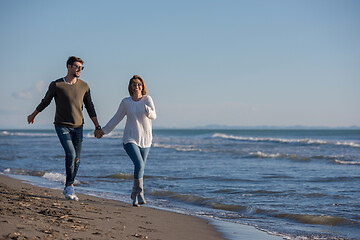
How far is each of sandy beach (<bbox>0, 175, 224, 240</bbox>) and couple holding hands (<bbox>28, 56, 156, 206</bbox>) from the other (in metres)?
0.65

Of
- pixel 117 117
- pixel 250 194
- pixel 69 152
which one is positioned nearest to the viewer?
pixel 69 152

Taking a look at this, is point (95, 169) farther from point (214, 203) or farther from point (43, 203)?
point (43, 203)

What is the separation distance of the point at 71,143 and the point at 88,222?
1.55 metres

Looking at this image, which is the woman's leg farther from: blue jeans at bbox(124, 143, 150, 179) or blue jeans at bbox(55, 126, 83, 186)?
blue jeans at bbox(55, 126, 83, 186)

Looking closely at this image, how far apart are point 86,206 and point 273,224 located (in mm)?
2616

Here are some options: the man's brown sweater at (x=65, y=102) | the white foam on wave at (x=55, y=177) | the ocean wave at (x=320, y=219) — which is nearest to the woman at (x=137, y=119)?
the man's brown sweater at (x=65, y=102)

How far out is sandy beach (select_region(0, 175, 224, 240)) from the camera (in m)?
3.70

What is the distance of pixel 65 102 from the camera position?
5504mm

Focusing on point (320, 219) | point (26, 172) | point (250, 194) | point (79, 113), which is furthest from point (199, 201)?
point (26, 172)

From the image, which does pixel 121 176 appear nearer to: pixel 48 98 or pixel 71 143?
pixel 71 143

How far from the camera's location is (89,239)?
12.0 ft

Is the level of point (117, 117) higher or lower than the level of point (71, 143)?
higher

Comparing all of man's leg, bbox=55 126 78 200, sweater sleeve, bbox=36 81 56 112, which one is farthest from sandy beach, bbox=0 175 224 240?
sweater sleeve, bbox=36 81 56 112

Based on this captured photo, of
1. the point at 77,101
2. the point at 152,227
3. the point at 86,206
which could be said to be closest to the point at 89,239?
the point at 152,227
